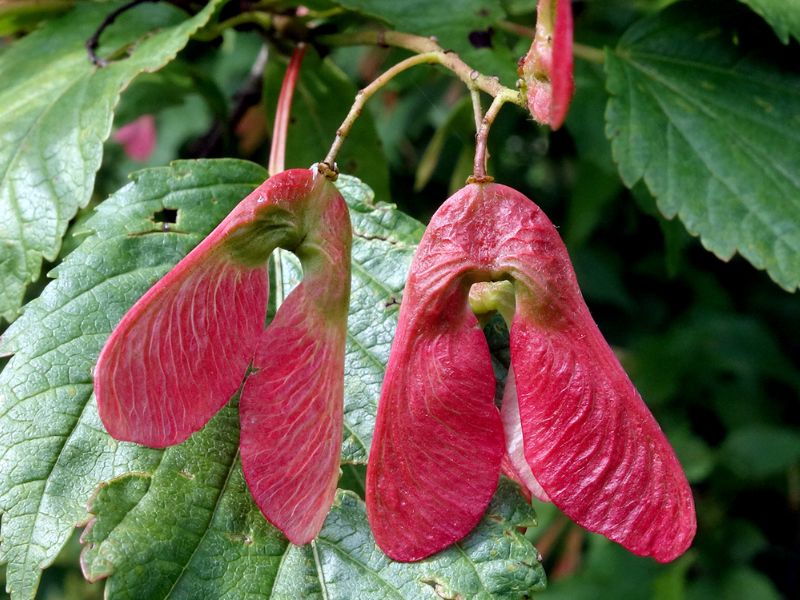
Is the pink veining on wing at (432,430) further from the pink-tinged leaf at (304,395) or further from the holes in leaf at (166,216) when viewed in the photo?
the holes in leaf at (166,216)

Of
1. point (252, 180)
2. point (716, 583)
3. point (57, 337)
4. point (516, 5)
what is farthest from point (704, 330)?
point (57, 337)

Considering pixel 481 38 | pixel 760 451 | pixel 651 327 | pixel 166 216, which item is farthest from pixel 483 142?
pixel 651 327

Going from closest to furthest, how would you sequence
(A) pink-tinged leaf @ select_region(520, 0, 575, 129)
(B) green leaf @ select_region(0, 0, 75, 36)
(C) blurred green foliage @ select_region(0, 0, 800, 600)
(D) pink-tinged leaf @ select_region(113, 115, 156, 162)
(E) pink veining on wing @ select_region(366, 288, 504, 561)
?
(A) pink-tinged leaf @ select_region(520, 0, 575, 129)
(E) pink veining on wing @ select_region(366, 288, 504, 561)
(B) green leaf @ select_region(0, 0, 75, 36)
(C) blurred green foliage @ select_region(0, 0, 800, 600)
(D) pink-tinged leaf @ select_region(113, 115, 156, 162)

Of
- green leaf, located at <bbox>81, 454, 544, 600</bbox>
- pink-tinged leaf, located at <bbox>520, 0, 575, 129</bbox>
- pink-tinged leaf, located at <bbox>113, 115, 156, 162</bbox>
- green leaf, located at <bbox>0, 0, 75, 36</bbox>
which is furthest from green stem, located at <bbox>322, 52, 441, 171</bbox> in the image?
pink-tinged leaf, located at <bbox>113, 115, 156, 162</bbox>

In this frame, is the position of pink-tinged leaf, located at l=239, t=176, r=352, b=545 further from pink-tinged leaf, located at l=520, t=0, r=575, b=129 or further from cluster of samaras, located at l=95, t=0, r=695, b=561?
pink-tinged leaf, located at l=520, t=0, r=575, b=129

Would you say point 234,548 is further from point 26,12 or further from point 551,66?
point 26,12

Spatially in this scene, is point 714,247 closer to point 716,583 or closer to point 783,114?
point 783,114

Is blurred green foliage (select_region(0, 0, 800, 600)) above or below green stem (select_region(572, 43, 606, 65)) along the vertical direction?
below
